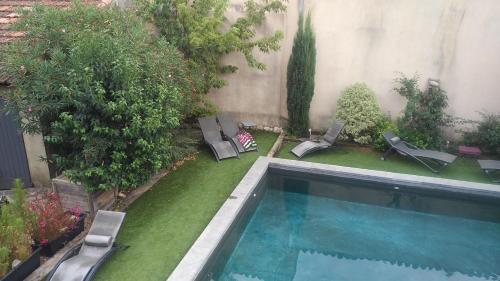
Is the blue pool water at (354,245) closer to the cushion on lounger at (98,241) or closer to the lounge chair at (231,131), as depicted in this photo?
the cushion on lounger at (98,241)

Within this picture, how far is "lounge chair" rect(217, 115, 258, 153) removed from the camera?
529 inches

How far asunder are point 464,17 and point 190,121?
31.9 feet

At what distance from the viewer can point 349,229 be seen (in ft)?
33.6

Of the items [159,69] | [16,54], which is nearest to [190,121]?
[159,69]

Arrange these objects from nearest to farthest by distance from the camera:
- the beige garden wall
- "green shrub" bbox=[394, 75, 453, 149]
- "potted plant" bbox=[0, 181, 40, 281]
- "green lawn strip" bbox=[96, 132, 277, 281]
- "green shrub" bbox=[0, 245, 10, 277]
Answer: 1. "green shrub" bbox=[0, 245, 10, 277]
2. "potted plant" bbox=[0, 181, 40, 281]
3. "green lawn strip" bbox=[96, 132, 277, 281]
4. the beige garden wall
5. "green shrub" bbox=[394, 75, 453, 149]

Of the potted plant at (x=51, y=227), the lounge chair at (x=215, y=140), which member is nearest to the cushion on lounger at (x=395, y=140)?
the lounge chair at (x=215, y=140)

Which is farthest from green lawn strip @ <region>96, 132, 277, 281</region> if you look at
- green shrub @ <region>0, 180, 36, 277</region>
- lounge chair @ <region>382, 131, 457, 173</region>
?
lounge chair @ <region>382, 131, 457, 173</region>

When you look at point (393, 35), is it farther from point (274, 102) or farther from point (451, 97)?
point (274, 102)

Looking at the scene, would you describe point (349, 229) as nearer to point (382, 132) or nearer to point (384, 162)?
point (384, 162)

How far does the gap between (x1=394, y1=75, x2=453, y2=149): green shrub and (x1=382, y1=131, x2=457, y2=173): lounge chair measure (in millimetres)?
535

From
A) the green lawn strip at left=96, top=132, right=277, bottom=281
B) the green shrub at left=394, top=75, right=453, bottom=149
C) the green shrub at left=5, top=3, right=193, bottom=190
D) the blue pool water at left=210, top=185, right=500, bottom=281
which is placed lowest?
the blue pool water at left=210, top=185, right=500, bottom=281

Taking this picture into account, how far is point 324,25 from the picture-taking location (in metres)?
13.9

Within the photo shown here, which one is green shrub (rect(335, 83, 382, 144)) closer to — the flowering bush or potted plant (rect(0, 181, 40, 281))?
the flowering bush

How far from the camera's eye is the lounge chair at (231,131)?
44.1ft
